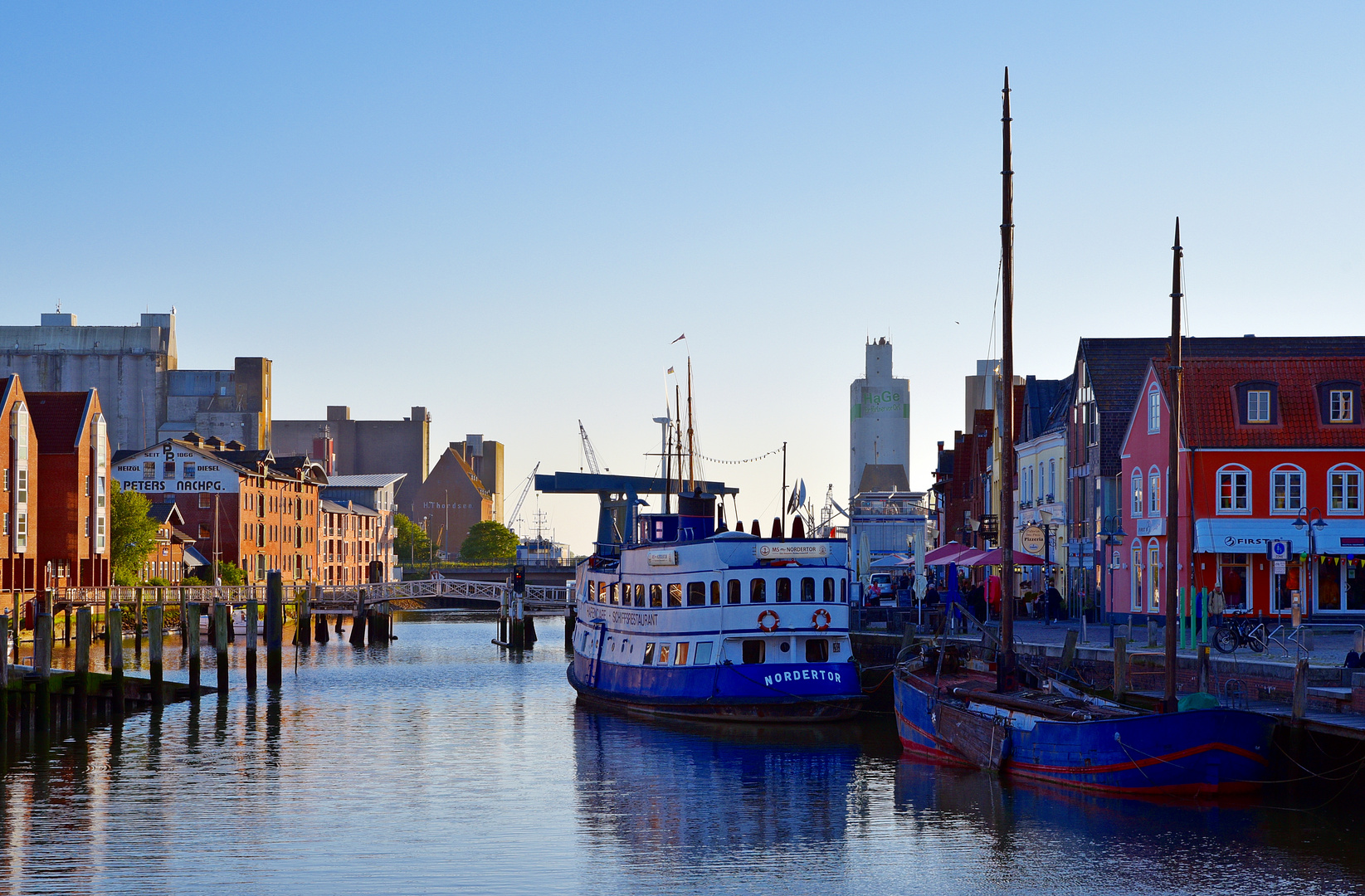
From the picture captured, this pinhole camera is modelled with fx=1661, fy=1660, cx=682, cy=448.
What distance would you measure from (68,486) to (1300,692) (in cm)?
7921

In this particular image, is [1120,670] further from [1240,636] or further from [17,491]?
[17,491]

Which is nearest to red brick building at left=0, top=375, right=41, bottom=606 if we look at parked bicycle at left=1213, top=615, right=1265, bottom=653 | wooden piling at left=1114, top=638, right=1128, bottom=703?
parked bicycle at left=1213, top=615, right=1265, bottom=653

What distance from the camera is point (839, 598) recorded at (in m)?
49.7

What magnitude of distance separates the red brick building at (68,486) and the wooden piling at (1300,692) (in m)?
78.0

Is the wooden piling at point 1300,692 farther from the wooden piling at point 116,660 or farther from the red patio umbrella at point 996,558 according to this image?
the wooden piling at point 116,660

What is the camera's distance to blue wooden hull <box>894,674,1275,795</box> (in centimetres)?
3122

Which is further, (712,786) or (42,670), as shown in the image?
(42,670)

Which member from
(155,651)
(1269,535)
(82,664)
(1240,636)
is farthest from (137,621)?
(1240,636)

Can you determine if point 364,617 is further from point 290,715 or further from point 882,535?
point 290,715

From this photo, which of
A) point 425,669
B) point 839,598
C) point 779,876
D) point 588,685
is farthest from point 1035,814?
point 425,669

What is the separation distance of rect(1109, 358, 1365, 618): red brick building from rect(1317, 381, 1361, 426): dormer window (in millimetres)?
29

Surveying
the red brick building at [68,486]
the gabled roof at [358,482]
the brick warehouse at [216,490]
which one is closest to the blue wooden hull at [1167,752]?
the red brick building at [68,486]

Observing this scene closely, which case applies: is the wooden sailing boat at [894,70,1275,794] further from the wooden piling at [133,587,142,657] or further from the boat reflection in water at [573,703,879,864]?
the wooden piling at [133,587,142,657]

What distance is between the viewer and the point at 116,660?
2104 inches
